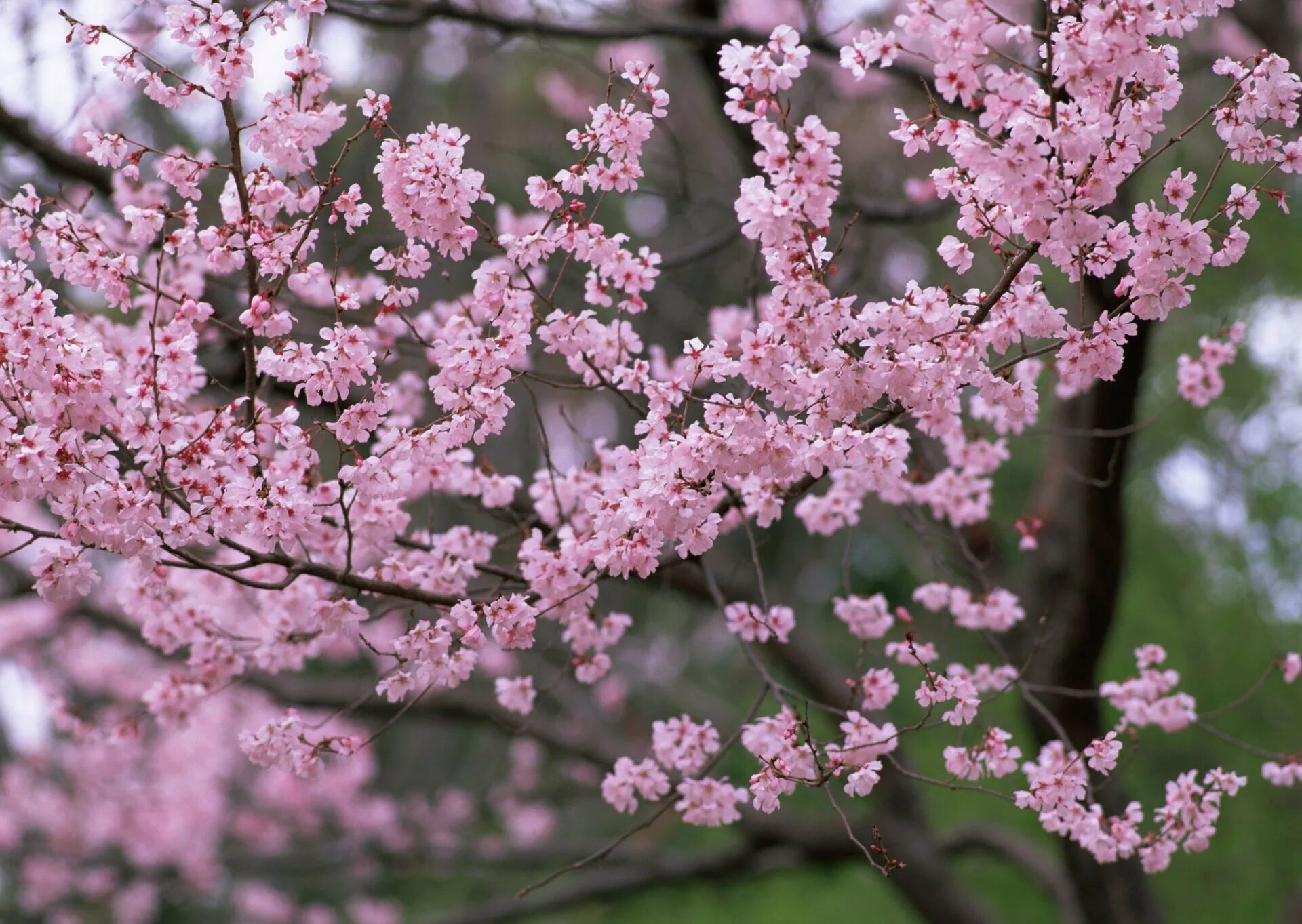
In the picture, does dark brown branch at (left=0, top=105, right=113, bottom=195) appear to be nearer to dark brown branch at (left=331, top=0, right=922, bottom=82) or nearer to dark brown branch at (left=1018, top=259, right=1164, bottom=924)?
dark brown branch at (left=331, top=0, right=922, bottom=82)

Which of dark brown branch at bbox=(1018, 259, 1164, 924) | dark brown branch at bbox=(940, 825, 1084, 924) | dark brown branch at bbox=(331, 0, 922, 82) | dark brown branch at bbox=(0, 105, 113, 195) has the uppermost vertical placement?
dark brown branch at bbox=(331, 0, 922, 82)

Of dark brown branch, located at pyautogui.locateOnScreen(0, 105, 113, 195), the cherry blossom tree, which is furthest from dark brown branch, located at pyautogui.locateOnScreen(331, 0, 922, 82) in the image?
dark brown branch, located at pyautogui.locateOnScreen(0, 105, 113, 195)

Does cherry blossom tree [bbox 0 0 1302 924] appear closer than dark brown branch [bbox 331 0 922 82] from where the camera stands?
Yes

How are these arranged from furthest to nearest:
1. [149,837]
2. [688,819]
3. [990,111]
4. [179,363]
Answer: [149,837], [688,819], [179,363], [990,111]

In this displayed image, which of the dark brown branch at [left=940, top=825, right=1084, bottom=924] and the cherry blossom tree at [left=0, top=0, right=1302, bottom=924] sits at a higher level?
the cherry blossom tree at [left=0, top=0, right=1302, bottom=924]

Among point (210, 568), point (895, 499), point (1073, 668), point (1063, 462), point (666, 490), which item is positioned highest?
point (666, 490)

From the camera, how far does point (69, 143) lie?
4.55 m

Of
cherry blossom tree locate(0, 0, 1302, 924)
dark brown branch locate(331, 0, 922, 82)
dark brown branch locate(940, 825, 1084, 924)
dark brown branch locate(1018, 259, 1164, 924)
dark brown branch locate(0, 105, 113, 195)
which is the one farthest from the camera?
dark brown branch locate(940, 825, 1084, 924)

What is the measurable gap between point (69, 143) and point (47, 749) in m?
6.29

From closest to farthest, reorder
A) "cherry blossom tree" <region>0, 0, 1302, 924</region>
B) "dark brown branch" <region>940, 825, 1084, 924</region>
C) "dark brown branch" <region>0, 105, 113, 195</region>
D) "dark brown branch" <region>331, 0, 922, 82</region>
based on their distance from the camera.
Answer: "cherry blossom tree" <region>0, 0, 1302, 924</region>
"dark brown branch" <region>0, 105, 113, 195</region>
"dark brown branch" <region>331, 0, 922, 82</region>
"dark brown branch" <region>940, 825, 1084, 924</region>

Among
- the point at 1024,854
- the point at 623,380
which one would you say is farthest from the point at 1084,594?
the point at 623,380

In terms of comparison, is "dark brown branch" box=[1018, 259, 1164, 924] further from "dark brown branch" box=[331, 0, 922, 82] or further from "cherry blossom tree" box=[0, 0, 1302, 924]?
"dark brown branch" box=[331, 0, 922, 82]

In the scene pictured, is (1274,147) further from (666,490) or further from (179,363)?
(179,363)

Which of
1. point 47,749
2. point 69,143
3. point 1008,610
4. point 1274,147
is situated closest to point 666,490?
point 1274,147
